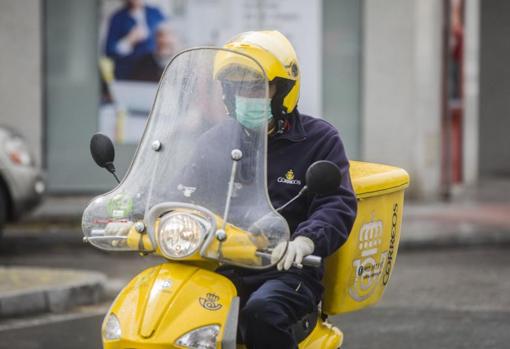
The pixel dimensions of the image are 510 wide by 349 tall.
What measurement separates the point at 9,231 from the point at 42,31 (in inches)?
135

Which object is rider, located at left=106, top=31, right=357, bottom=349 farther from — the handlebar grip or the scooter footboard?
the scooter footboard

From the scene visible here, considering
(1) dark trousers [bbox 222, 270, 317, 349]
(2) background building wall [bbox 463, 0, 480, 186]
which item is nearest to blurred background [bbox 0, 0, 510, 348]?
(2) background building wall [bbox 463, 0, 480, 186]

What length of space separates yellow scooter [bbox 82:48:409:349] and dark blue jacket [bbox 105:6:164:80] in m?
10.5

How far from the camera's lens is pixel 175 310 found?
12.0ft

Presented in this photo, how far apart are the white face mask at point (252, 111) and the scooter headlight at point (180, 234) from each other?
397mm

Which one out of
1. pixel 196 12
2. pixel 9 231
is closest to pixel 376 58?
pixel 196 12

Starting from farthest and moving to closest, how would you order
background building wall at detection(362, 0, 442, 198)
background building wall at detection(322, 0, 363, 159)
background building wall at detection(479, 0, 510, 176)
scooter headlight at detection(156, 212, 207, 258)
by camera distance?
background building wall at detection(479, 0, 510, 176) < background building wall at detection(322, 0, 363, 159) < background building wall at detection(362, 0, 442, 198) < scooter headlight at detection(156, 212, 207, 258)

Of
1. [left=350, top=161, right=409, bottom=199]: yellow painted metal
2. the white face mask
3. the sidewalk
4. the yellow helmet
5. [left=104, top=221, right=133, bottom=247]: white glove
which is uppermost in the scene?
the yellow helmet

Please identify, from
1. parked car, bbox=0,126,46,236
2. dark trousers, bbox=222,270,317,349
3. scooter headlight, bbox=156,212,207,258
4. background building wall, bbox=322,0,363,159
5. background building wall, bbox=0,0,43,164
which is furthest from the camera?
background building wall, bbox=322,0,363,159

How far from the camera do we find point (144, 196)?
3953 mm

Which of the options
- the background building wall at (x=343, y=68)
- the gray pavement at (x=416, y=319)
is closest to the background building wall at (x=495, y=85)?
the background building wall at (x=343, y=68)

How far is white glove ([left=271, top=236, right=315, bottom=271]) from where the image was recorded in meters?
3.74

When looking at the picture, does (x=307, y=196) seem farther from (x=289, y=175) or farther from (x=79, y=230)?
(x=79, y=230)

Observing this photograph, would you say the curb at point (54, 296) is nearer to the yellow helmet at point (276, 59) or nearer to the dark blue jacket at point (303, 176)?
the dark blue jacket at point (303, 176)
